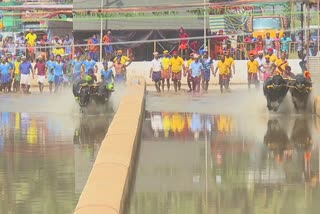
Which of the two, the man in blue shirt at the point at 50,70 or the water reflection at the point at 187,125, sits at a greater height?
the man in blue shirt at the point at 50,70

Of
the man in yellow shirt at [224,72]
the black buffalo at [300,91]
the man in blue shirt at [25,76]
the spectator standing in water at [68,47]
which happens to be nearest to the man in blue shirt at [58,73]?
the man in blue shirt at [25,76]

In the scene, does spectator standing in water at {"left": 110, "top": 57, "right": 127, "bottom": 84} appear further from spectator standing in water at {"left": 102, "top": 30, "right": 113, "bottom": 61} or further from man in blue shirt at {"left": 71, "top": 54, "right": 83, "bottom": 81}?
spectator standing in water at {"left": 102, "top": 30, "right": 113, "bottom": 61}

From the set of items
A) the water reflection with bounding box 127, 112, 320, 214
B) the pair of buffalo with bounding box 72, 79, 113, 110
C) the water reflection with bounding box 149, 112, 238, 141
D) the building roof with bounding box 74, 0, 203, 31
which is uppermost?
the building roof with bounding box 74, 0, 203, 31

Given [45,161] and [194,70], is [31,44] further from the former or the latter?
[45,161]

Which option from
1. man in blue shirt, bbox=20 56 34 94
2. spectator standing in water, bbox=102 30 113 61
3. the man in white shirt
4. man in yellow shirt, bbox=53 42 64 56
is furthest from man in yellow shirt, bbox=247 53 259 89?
man in blue shirt, bbox=20 56 34 94

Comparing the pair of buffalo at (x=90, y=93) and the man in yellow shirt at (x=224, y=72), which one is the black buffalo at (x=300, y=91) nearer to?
the pair of buffalo at (x=90, y=93)

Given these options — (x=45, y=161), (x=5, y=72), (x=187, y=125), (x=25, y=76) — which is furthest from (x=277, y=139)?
(x=5, y=72)

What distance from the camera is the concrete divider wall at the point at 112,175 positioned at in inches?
285

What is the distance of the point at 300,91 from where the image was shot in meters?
18.6

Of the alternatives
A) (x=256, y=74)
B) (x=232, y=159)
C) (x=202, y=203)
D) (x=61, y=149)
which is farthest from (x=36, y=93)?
(x=202, y=203)

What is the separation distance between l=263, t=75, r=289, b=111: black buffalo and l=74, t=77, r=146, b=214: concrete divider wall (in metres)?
5.63

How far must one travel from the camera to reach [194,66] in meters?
29.1

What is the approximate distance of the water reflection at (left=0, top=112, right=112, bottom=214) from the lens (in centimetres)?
891

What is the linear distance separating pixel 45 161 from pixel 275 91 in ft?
26.5
